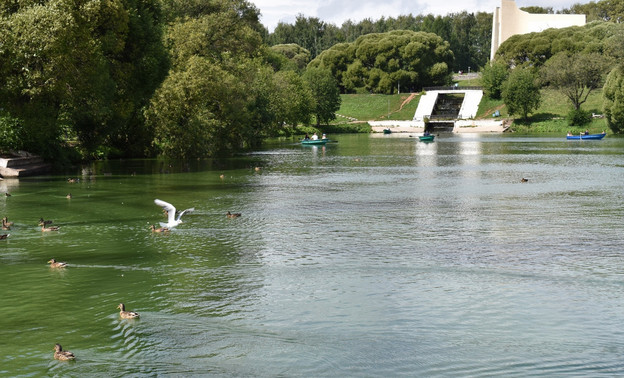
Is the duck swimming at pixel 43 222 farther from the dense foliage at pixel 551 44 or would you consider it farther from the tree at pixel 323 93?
the dense foliage at pixel 551 44

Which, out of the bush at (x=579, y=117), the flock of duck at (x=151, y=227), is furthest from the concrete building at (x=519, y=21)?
the flock of duck at (x=151, y=227)

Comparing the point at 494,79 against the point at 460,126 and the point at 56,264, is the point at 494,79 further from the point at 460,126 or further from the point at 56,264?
the point at 56,264

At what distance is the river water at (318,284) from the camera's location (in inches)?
520

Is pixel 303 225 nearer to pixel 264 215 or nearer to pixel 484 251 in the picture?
pixel 264 215

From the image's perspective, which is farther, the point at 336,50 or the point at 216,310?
the point at 336,50

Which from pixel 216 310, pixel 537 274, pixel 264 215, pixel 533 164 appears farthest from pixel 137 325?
pixel 533 164

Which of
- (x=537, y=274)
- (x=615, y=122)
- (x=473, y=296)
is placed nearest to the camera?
(x=473, y=296)

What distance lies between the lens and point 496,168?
2085 inches

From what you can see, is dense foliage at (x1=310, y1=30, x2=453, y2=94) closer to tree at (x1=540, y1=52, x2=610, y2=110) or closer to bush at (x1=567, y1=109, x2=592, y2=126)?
tree at (x1=540, y1=52, x2=610, y2=110)

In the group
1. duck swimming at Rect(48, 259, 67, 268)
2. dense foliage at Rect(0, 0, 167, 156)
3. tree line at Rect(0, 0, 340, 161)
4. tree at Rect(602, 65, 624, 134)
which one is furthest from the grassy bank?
duck swimming at Rect(48, 259, 67, 268)

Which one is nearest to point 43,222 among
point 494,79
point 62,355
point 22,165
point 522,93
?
point 62,355

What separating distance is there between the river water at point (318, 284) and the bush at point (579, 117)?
80.0 m

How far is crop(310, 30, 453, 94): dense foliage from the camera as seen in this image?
153 meters

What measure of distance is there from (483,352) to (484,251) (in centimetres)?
914
